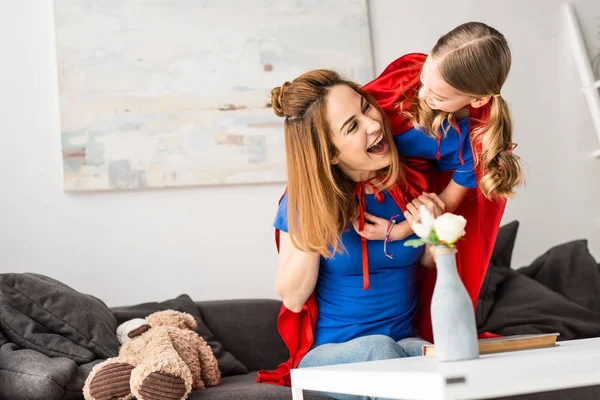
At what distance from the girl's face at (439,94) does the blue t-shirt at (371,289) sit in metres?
0.33

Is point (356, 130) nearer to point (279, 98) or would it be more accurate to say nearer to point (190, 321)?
point (279, 98)

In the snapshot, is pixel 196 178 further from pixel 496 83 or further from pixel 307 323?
pixel 496 83

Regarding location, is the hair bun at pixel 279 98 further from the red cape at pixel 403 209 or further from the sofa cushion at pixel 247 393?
the sofa cushion at pixel 247 393

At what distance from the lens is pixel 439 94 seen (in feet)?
5.81

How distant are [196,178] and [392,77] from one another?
4.08 feet

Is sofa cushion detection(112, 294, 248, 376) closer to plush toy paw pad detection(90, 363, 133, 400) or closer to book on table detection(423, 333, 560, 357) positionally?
plush toy paw pad detection(90, 363, 133, 400)

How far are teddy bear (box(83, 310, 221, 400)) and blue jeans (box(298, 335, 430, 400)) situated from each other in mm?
354

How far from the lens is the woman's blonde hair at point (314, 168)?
1.93 meters

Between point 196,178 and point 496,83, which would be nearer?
point 496,83

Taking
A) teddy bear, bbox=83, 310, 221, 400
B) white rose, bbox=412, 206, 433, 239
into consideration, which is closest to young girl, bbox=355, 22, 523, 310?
white rose, bbox=412, 206, 433, 239

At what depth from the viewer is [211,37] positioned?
3.16 meters

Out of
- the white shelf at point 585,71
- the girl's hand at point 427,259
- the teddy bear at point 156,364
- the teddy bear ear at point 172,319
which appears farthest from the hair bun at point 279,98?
the white shelf at point 585,71

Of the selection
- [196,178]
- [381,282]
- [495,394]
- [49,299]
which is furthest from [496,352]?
[196,178]

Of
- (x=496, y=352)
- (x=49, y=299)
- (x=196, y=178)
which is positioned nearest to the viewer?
(x=496, y=352)
